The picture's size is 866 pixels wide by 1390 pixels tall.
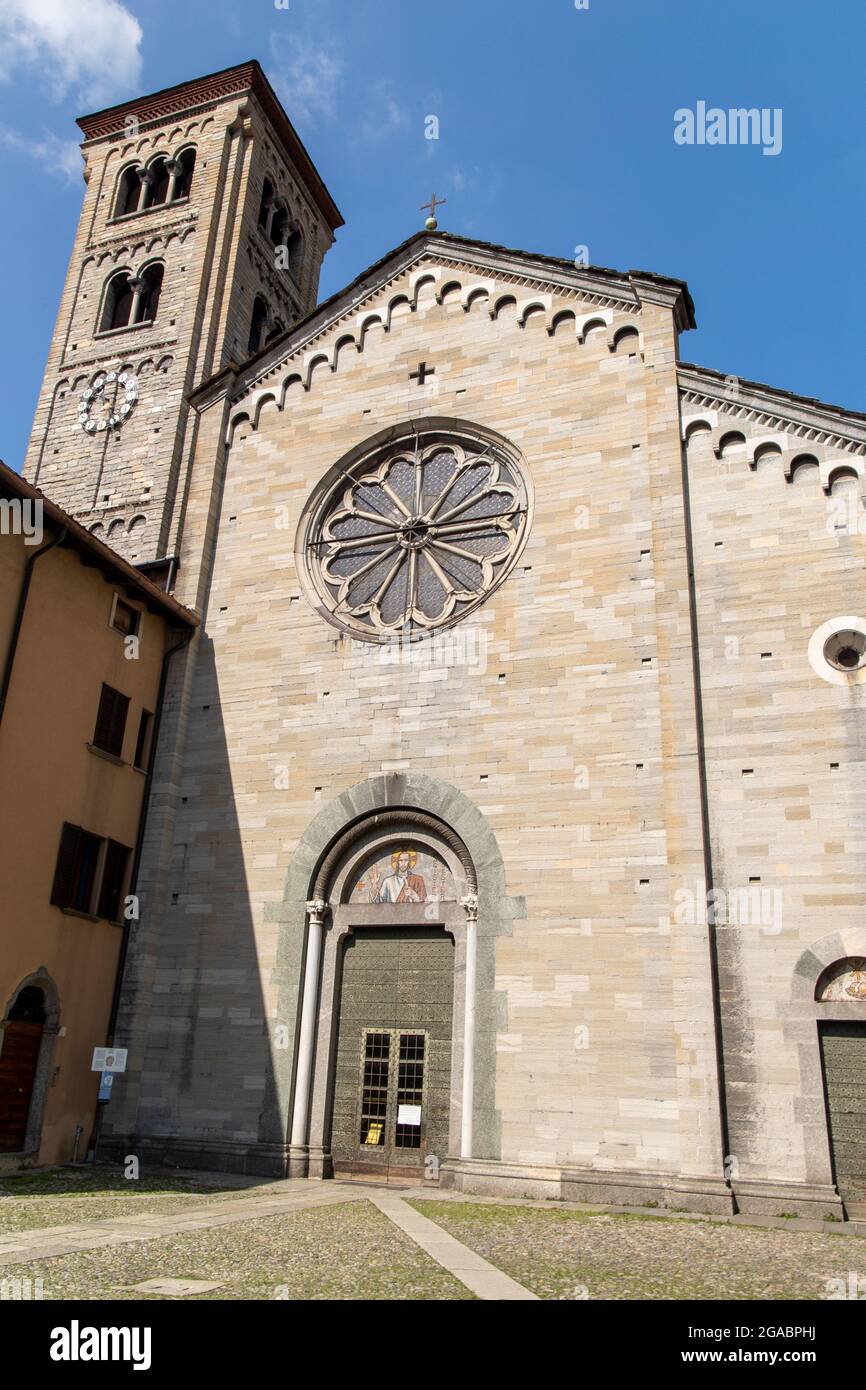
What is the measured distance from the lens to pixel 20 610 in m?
16.8

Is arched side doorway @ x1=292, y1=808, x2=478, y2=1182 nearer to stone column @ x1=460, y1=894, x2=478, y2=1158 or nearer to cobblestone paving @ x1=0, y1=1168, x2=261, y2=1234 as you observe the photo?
stone column @ x1=460, y1=894, x2=478, y2=1158

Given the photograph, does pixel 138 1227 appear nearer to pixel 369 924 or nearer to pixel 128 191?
pixel 369 924

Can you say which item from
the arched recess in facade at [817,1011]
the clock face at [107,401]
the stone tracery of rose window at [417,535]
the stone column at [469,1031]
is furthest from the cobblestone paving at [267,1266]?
the clock face at [107,401]

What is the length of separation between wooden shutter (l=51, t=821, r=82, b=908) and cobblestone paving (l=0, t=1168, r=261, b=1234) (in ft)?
13.6

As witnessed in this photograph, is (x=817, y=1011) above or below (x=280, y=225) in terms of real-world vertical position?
below

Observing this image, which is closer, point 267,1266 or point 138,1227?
point 267,1266

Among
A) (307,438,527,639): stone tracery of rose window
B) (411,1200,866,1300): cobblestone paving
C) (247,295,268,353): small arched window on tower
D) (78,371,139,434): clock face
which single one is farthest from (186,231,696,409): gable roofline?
(411,1200,866,1300): cobblestone paving

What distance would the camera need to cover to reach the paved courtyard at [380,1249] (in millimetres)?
7441

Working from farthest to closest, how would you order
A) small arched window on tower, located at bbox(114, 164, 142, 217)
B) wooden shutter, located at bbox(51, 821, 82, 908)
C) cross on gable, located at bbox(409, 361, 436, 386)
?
1. small arched window on tower, located at bbox(114, 164, 142, 217)
2. cross on gable, located at bbox(409, 361, 436, 386)
3. wooden shutter, located at bbox(51, 821, 82, 908)

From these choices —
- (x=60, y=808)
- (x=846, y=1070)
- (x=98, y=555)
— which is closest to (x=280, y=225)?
(x=98, y=555)

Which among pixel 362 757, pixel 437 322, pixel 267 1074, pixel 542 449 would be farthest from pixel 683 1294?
pixel 437 322

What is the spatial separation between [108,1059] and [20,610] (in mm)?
7422

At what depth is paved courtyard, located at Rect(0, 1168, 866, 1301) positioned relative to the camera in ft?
24.4
